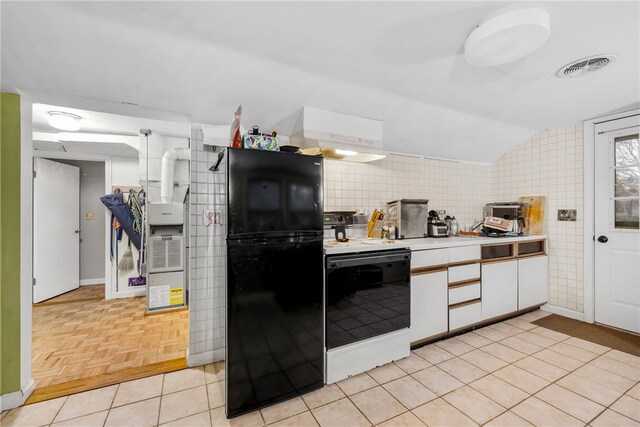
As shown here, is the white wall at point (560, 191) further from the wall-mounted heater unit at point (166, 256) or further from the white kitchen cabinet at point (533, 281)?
the wall-mounted heater unit at point (166, 256)

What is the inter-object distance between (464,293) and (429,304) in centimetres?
47

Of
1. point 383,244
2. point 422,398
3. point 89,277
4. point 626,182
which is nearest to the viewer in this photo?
point 422,398

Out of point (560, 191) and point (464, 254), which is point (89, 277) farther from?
point (560, 191)

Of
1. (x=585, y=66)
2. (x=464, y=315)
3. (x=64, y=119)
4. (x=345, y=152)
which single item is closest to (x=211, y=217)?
(x=345, y=152)

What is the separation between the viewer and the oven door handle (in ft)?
6.48

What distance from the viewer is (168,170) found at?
3473 millimetres

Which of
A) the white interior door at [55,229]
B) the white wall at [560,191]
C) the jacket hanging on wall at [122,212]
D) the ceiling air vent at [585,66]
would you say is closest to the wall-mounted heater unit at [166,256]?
the jacket hanging on wall at [122,212]

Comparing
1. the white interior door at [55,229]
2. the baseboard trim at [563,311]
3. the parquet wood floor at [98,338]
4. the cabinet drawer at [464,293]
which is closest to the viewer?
the parquet wood floor at [98,338]

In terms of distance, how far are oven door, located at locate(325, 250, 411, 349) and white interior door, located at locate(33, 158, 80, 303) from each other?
13.7 ft

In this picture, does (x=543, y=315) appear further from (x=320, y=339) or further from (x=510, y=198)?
(x=320, y=339)

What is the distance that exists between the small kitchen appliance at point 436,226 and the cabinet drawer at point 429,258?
2.20 ft

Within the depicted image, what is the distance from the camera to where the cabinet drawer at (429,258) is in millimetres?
2402

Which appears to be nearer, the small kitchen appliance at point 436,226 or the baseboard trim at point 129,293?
the small kitchen appliance at point 436,226

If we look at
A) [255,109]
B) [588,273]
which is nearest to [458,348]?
[588,273]
